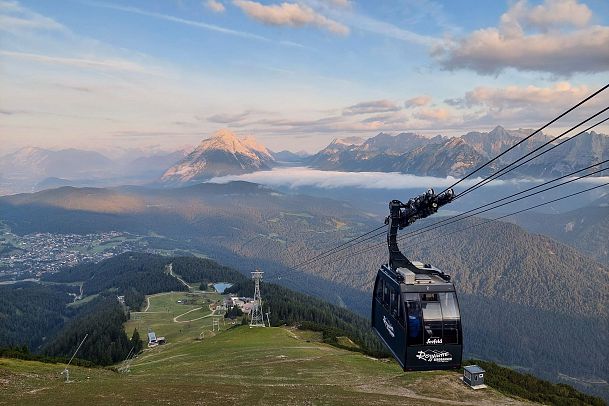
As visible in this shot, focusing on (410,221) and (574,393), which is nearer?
(410,221)

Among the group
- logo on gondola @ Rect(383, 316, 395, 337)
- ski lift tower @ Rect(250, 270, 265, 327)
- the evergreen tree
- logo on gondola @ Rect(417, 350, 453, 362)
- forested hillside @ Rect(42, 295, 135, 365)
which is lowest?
forested hillside @ Rect(42, 295, 135, 365)

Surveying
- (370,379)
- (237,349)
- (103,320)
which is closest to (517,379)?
(370,379)

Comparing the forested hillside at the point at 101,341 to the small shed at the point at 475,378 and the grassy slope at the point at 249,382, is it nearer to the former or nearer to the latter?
the grassy slope at the point at 249,382

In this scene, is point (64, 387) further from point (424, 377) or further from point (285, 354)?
point (424, 377)

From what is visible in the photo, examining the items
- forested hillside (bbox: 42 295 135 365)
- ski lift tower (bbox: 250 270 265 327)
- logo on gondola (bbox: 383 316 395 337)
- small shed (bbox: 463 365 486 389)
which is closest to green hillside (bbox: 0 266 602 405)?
small shed (bbox: 463 365 486 389)

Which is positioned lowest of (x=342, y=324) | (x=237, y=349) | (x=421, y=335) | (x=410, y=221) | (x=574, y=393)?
(x=342, y=324)

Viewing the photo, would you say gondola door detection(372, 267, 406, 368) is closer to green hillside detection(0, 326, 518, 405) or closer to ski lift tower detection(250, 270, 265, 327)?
green hillside detection(0, 326, 518, 405)
